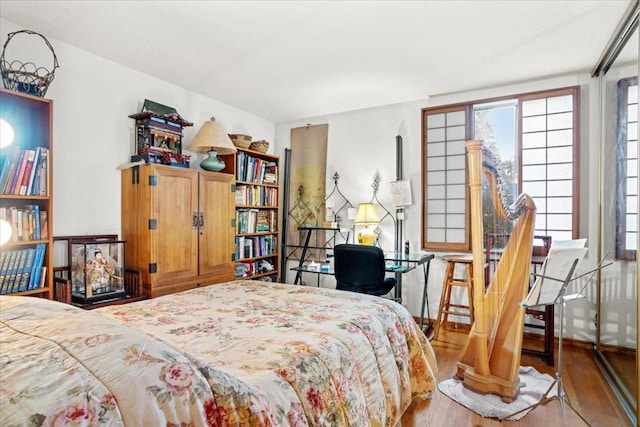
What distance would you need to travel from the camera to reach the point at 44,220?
2172 mm

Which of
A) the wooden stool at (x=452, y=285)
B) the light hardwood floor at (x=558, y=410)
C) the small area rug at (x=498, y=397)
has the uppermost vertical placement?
the wooden stool at (x=452, y=285)

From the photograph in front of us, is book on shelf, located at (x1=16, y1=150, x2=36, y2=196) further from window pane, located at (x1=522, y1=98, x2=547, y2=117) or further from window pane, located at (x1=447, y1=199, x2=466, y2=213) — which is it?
window pane, located at (x1=522, y1=98, x2=547, y2=117)

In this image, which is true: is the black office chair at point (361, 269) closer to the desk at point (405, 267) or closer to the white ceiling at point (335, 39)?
the desk at point (405, 267)

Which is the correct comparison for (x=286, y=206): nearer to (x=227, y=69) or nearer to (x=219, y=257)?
(x=219, y=257)

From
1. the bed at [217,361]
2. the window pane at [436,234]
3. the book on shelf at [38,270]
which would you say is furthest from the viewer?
the window pane at [436,234]

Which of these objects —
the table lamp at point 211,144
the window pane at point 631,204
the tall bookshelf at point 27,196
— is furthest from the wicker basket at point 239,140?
the window pane at point 631,204

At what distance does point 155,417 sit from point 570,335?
3684 millimetres

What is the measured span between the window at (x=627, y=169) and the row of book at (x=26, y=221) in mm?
3649

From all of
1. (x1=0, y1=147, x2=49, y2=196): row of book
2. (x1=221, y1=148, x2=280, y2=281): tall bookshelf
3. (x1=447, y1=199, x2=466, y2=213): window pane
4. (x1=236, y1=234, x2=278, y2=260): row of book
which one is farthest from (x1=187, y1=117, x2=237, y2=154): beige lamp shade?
(x1=447, y1=199, x2=466, y2=213): window pane

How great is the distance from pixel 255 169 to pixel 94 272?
199 cm

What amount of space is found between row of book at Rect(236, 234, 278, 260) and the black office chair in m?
1.18

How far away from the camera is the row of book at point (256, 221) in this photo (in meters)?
3.83

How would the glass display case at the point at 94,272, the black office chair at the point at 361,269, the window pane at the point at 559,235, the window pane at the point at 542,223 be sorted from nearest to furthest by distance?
1. the glass display case at the point at 94,272
2. the black office chair at the point at 361,269
3. the window pane at the point at 559,235
4. the window pane at the point at 542,223

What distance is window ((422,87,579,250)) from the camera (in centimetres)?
321
